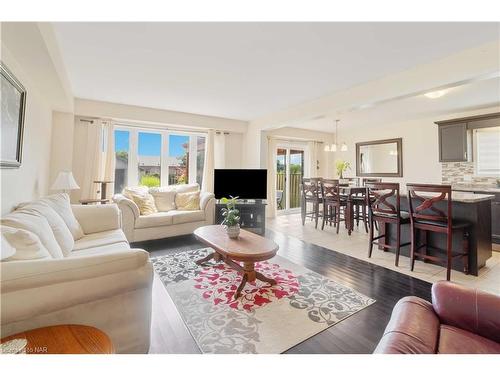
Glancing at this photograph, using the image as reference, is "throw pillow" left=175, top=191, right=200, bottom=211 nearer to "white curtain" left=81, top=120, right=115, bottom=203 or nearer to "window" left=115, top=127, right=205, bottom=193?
"window" left=115, top=127, right=205, bottom=193

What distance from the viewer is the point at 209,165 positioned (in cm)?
533

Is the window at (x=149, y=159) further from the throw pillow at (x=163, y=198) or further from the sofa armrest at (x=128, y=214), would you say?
the sofa armrest at (x=128, y=214)

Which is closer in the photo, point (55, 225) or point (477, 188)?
point (55, 225)

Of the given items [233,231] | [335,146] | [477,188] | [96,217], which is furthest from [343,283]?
[335,146]

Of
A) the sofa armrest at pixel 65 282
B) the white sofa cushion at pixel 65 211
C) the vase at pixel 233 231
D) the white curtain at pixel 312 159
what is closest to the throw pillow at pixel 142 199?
the white sofa cushion at pixel 65 211

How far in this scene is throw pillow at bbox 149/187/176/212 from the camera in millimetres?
Result: 4312

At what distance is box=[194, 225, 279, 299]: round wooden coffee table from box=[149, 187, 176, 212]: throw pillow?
1735 mm

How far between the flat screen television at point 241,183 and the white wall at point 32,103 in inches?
105

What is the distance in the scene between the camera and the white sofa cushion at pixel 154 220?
3.71 m

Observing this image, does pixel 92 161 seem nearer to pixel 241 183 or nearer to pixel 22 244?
pixel 241 183

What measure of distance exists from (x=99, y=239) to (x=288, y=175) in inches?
201

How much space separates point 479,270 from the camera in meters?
2.81

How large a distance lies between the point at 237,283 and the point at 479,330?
6.02 ft
